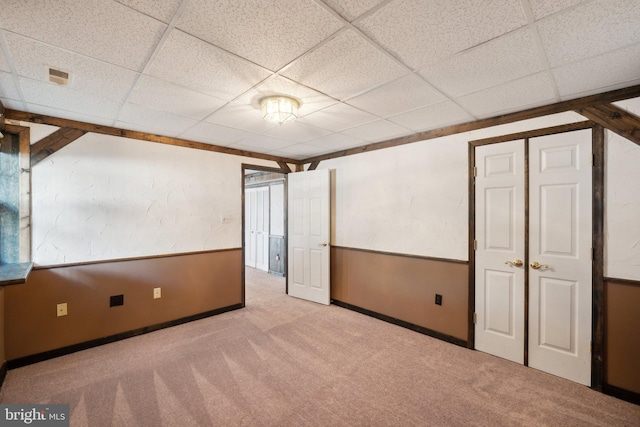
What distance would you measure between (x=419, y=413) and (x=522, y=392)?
36.3 inches

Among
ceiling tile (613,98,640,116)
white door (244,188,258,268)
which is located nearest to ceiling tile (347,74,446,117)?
ceiling tile (613,98,640,116)

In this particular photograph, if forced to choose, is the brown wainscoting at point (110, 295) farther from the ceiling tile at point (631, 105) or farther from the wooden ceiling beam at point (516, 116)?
the ceiling tile at point (631, 105)

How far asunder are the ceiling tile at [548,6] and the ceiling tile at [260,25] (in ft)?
2.94

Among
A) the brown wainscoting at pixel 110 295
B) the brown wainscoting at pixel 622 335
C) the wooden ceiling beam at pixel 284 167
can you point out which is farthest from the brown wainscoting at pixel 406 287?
the brown wainscoting at pixel 110 295

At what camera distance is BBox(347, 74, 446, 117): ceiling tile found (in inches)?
79.2

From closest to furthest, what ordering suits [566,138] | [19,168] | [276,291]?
1. [566,138]
2. [19,168]
3. [276,291]

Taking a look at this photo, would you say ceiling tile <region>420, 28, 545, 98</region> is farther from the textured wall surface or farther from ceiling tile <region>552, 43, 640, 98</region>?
the textured wall surface

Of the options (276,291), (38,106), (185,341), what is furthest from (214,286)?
(38,106)

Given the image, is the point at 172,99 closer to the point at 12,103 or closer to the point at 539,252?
the point at 12,103

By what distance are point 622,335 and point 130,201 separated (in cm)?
476

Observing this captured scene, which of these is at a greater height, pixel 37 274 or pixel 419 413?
pixel 37 274

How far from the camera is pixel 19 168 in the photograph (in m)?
2.54

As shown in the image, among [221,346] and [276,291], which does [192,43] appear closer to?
[221,346]

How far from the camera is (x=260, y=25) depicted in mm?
1368
